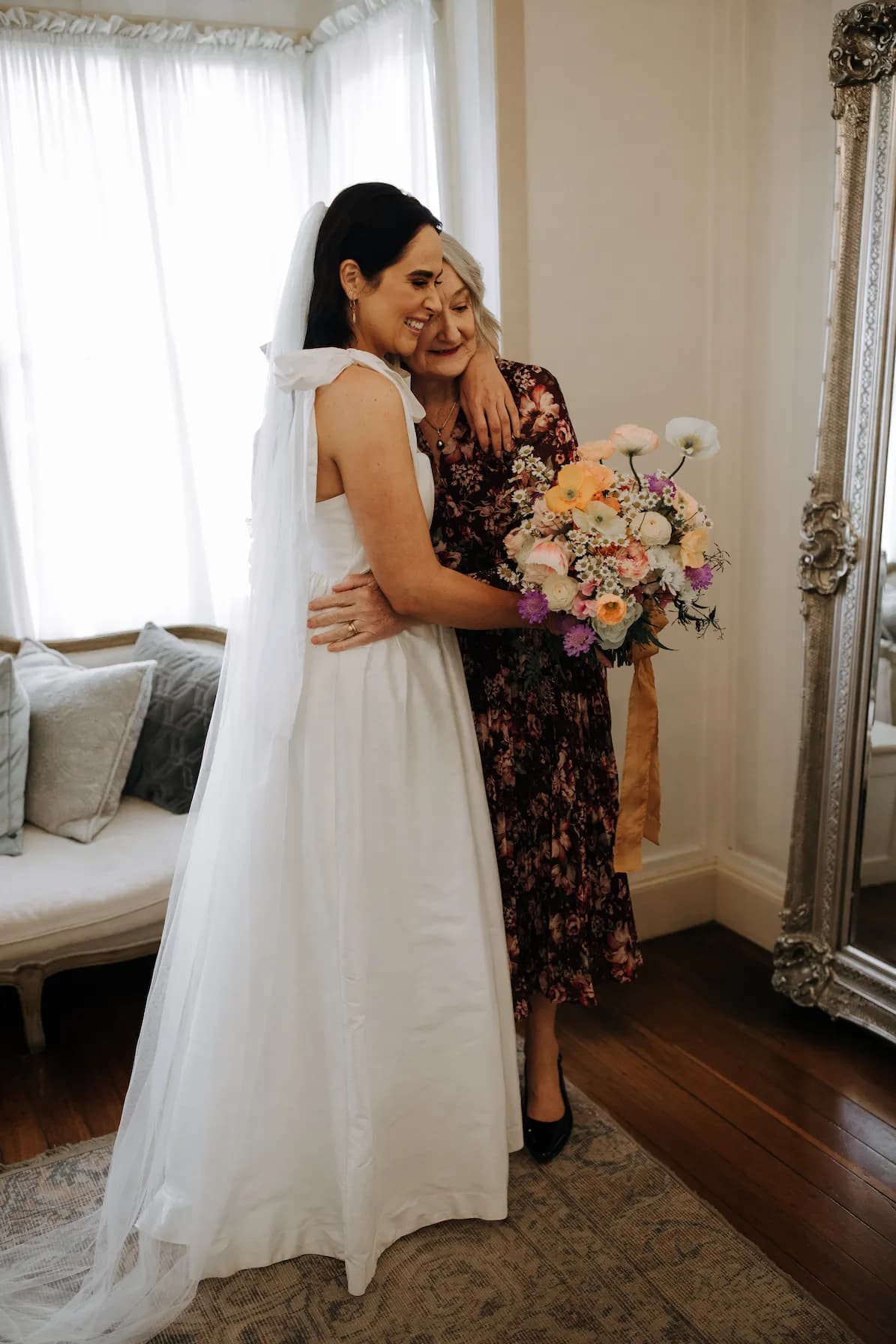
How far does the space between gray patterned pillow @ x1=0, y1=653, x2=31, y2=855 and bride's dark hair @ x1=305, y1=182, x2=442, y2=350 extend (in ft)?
5.11

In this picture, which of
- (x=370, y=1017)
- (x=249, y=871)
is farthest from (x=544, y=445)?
(x=370, y=1017)

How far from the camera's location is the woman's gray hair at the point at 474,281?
2059mm

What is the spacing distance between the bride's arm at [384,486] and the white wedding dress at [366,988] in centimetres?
6

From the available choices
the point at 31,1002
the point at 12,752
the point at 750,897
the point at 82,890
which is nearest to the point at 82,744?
the point at 12,752

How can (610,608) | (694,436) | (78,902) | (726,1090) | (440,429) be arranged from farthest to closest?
(78,902) < (726,1090) < (440,429) < (694,436) < (610,608)

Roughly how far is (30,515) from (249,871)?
189 centimetres

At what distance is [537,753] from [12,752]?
5.10ft

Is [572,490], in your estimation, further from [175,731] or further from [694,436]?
[175,731]

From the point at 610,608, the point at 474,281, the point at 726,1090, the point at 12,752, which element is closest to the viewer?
the point at 610,608

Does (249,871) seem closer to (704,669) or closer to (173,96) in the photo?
(704,669)

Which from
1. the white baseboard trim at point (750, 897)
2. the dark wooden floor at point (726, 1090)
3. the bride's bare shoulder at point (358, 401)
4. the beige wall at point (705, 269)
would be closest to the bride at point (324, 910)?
the bride's bare shoulder at point (358, 401)

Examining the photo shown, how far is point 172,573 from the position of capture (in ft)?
11.9

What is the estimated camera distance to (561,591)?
189 cm

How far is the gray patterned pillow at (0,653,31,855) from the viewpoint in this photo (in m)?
2.96
